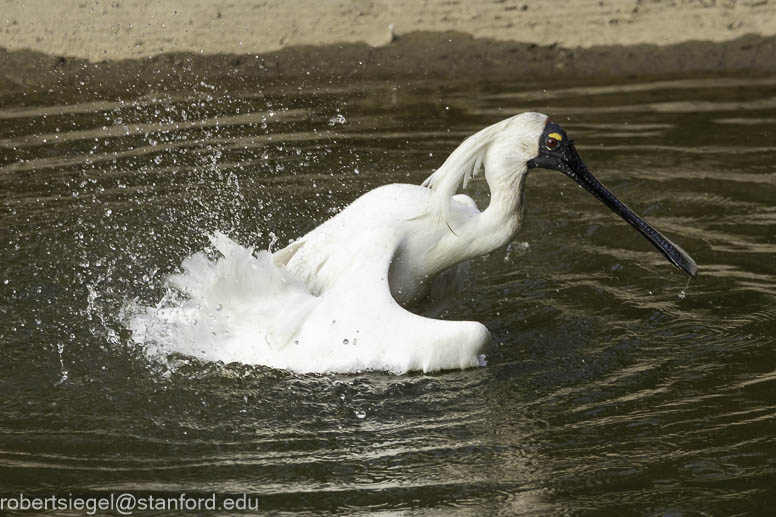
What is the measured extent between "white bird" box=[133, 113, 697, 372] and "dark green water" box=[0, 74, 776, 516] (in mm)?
147

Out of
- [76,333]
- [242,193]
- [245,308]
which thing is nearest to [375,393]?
[245,308]

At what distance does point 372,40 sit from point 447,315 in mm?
5150

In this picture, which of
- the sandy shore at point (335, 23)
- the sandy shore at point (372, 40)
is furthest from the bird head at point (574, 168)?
the sandy shore at point (335, 23)

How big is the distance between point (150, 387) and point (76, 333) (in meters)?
0.83

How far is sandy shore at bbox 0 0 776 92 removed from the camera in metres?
10.6

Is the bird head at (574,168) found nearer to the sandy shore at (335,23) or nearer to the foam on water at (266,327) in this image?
the foam on water at (266,327)

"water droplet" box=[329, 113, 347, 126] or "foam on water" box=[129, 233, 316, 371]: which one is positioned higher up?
"water droplet" box=[329, 113, 347, 126]

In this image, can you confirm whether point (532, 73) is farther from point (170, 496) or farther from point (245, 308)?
point (170, 496)

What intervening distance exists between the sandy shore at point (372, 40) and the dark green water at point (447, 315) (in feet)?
1.69

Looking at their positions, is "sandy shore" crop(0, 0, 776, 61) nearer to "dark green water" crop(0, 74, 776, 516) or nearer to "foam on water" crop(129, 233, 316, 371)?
"dark green water" crop(0, 74, 776, 516)

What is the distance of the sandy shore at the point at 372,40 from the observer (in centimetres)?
1063

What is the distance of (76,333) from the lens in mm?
5961

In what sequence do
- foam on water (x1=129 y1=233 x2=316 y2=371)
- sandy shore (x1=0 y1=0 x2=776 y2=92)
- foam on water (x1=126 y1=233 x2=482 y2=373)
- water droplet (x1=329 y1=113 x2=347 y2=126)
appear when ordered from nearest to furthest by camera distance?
foam on water (x1=126 y1=233 x2=482 y2=373) → foam on water (x1=129 y1=233 x2=316 y2=371) → water droplet (x1=329 y1=113 x2=347 y2=126) → sandy shore (x1=0 y1=0 x2=776 y2=92)

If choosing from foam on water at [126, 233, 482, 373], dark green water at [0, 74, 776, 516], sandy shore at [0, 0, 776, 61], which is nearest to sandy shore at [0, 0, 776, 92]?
sandy shore at [0, 0, 776, 61]
